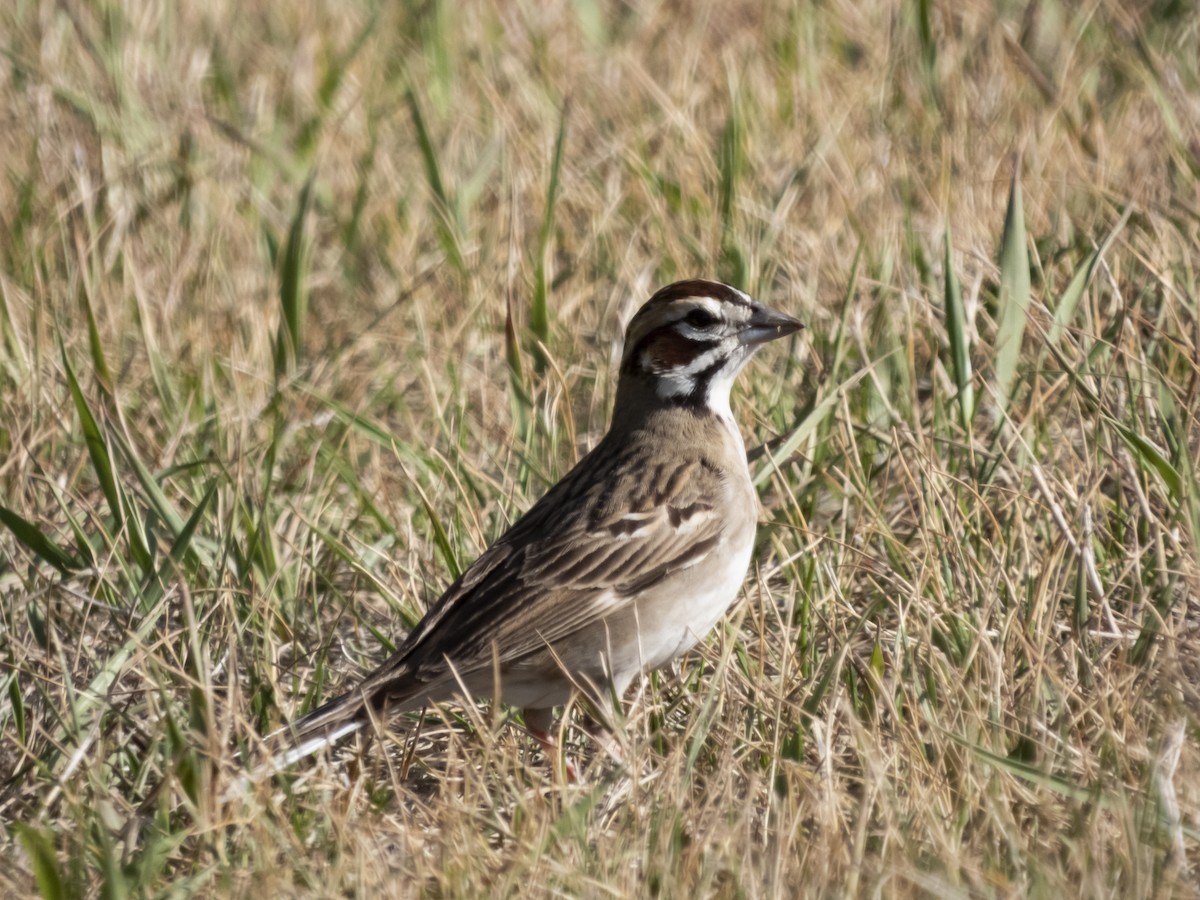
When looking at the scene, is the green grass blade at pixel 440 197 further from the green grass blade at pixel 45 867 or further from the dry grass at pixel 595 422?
the green grass blade at pixel 45 867

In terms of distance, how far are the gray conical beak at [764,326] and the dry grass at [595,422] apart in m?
0.34

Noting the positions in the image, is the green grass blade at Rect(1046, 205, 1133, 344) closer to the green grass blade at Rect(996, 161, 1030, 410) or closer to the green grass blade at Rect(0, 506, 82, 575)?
the green grass blade at Rect(996, 161, 1030, 410)

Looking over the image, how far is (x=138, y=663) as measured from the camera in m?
4.68

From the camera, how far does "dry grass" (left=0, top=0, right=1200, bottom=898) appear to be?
3.86 meters

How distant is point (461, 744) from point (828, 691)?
35.9 inches

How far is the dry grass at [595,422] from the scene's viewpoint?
12.7 ft

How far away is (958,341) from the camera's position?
541cm

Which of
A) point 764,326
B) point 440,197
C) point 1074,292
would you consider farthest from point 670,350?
point 440,197

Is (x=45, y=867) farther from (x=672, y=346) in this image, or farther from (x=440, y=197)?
(x=440, y=197)

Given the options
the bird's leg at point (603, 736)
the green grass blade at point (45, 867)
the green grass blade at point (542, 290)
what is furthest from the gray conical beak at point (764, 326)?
the green grass blade at point (45, 867)

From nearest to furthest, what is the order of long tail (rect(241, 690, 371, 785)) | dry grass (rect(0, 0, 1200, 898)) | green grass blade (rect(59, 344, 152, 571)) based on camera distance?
dry grass (rect(0, 0, 1200, 898)) < long tail (rect(241, 690, 371, 785)) < green grass blade (rect(59, 344, 152, 571))

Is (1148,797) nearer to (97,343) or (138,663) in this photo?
(138,663)

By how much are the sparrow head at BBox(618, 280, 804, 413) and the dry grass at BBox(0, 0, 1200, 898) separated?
0.99 ft

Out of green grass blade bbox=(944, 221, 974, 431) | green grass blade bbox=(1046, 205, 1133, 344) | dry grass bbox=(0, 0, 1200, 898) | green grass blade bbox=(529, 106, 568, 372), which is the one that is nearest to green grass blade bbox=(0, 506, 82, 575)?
dry grass bbox=(0, 0, 1200, 898)
